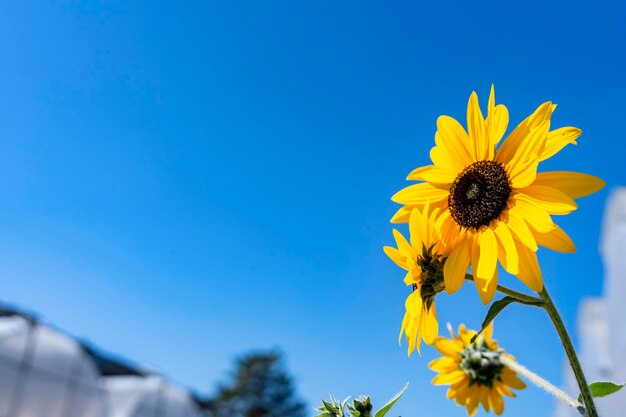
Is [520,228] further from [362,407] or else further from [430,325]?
[362,407]

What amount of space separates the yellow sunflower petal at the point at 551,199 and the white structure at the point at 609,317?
420 inches

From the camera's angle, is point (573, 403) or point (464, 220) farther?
point (464, 220)

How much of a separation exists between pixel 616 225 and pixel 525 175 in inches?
648

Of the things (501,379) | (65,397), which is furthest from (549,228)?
(65,397)

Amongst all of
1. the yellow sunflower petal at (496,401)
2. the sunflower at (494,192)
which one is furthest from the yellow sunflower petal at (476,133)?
the yellow sunflower petal at (496,401)

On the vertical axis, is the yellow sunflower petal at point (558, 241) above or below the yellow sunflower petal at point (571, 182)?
below

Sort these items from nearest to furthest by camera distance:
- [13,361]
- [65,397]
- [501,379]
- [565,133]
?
[565,133]
[501,379]
[13,361]
[65,397]

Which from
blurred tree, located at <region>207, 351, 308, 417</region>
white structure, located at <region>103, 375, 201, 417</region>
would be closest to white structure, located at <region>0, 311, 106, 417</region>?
white structure, located at <region>103, 375, 201, 417</region>

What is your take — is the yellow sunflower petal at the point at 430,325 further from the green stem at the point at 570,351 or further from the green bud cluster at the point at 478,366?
the green bud cluster at the point at 478,366

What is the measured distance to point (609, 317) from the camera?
539 inches

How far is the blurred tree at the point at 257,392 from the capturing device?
28359 mm

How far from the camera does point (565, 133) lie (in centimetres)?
72

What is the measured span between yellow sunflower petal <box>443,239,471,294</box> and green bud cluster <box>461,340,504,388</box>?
1.55 feet

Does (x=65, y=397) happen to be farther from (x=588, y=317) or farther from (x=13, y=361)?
(x=588, y=317)
